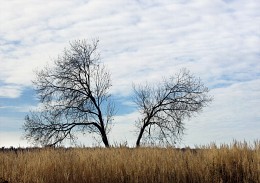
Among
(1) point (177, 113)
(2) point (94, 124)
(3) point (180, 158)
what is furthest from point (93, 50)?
(3) point (180, 158)

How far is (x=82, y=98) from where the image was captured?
2872 cm

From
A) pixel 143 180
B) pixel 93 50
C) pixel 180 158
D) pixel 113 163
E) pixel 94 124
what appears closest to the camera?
pixel 143 180

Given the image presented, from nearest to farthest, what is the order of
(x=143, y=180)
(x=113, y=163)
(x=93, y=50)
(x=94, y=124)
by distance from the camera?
1. (x=143, y=180)
2. (x=113, y=163)
3. (x=94, y=124)
4. (x=93, y=50)

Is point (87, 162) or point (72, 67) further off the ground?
point (72, 67)

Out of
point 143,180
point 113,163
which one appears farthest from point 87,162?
point 143,180

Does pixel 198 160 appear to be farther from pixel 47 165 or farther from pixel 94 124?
pixel 94 124

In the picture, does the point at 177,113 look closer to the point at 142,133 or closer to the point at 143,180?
the point at 142,133

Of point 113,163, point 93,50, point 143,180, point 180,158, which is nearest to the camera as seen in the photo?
point 143,180

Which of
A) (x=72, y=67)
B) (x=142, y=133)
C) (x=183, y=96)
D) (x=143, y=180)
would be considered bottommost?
(x=143, y=180)

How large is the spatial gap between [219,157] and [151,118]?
58.1ft

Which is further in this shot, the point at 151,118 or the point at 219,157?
the point at 151,118

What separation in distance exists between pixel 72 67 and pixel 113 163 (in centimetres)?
1862

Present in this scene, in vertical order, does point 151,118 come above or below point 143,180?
above

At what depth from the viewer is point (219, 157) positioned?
1127 cm
